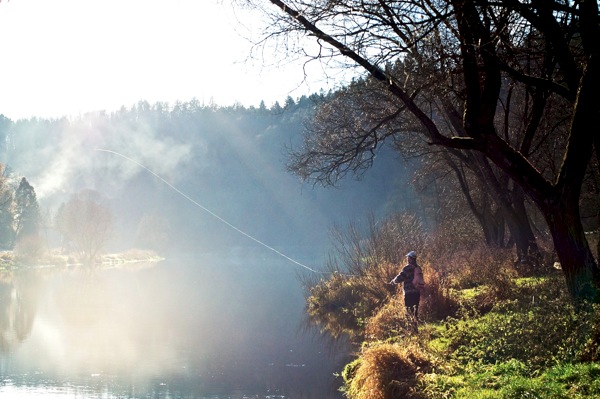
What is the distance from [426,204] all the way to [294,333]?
108 feet

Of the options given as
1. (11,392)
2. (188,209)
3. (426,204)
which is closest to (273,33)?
(11,392)

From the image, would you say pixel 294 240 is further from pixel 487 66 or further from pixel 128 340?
pixel 487 66

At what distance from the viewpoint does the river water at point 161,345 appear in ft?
50.1

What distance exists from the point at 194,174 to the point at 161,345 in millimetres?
137529

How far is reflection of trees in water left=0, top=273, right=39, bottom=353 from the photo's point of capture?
75.6 feet

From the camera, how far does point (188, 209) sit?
146m

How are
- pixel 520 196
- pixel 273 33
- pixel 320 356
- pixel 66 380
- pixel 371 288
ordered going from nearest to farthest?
1. pixel 273 33
2. pixel 66 380
3. pixel 320 356
4. pixel 520 196
5. pixel 371 288

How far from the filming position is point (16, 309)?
30.8m

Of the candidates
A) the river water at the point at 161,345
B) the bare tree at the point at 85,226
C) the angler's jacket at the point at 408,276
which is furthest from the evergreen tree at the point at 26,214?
the angler's jacket at the point at 408,276

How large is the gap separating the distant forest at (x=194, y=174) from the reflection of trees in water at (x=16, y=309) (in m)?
78.2

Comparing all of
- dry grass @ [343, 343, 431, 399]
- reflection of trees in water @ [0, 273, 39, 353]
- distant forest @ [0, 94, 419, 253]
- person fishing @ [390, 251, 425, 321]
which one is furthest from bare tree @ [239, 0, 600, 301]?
distant forest @ [0, 94, 419, 253]

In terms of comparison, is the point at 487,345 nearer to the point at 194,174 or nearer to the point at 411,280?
the point at 411,280

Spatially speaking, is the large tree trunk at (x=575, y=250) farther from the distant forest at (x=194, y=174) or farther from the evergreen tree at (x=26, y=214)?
the distant forest at (x=194, y=174)

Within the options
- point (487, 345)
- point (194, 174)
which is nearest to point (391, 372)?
point (487, 345)
